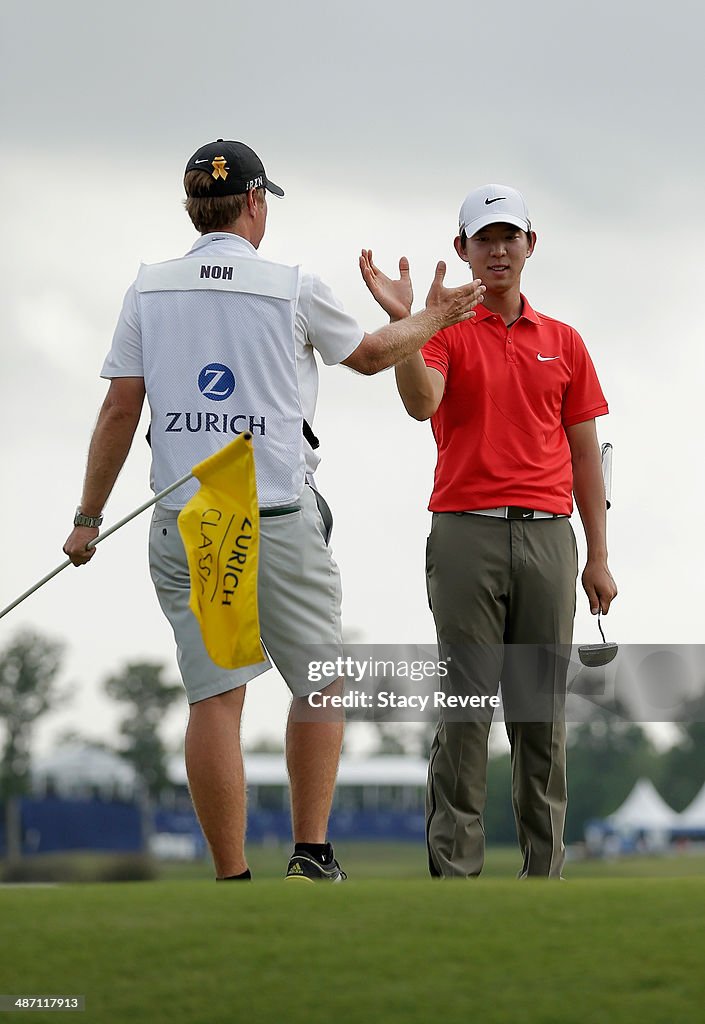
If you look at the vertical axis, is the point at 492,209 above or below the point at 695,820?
above

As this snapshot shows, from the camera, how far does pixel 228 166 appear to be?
182 inches

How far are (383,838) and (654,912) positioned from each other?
67.6 meters

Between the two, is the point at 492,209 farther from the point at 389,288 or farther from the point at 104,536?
the point at 104,536

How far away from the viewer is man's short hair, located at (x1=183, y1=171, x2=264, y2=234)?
15.3 ft

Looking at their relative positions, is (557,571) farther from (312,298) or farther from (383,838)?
(383,838)

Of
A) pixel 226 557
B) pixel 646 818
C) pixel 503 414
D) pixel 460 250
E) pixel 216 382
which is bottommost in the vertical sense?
pixel 226 557

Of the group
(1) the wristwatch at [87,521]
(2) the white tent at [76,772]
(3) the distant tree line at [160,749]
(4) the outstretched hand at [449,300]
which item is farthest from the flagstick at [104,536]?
(2) the white tent at [76,772]

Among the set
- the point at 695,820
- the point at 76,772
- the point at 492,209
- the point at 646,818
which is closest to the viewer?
the point at 492,209

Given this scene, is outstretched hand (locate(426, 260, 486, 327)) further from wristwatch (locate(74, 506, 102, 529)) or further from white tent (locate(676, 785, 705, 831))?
white tent (locate(676, 785, 705, 831))

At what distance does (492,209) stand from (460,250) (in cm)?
23

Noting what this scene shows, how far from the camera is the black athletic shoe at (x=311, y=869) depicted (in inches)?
171

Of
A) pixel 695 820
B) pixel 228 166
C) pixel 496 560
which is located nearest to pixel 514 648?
pixel 496 560

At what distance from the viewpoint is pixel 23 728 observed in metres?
75.8

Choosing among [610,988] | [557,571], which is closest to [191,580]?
[557,571]
